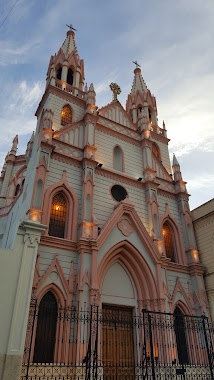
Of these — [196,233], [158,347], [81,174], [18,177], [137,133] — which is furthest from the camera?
[18,177]

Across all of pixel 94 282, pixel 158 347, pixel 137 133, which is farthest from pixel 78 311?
pixel 137 133

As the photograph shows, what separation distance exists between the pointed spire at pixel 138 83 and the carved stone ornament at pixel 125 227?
1778 cm

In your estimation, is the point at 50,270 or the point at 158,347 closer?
the point at 50,270

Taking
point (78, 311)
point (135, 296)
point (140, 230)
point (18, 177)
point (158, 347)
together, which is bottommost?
A: point (158, 347)

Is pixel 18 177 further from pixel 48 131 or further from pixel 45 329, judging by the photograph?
pixel 45 329

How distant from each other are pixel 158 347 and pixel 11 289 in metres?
9.73

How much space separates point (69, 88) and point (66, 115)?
136 inches

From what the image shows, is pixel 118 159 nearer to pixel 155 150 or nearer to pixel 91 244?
pixel 155 150

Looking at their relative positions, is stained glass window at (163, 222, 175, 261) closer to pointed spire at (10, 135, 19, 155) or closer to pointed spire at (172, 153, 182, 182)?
pointed spire at (172, 153, 182, 182)

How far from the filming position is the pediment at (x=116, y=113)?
23703mm

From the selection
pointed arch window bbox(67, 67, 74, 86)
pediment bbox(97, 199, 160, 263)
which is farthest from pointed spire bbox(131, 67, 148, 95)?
pediment bbox(97, 199, 160, 263)

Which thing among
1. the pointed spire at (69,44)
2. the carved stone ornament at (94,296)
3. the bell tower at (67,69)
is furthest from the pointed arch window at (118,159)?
the pointed spire at (69,44)

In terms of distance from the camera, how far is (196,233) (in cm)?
→ 2169

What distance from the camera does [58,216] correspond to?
1700 centimetres
